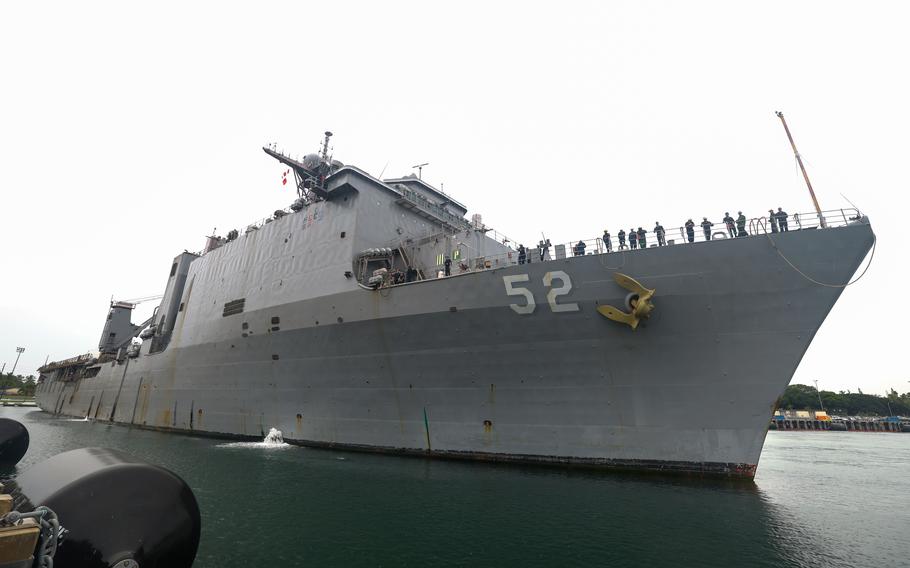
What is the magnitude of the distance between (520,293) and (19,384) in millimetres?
147632

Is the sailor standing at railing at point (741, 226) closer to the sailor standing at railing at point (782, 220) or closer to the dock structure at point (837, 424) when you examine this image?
the sailor standing at railing at point (782, 220)

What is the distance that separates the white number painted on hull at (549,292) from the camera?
A: 37.3ft

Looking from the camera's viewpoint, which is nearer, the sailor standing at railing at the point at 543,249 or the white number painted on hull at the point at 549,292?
the white number painted on hull at the point at 549,292

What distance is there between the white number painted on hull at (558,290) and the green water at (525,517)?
443 centimetres

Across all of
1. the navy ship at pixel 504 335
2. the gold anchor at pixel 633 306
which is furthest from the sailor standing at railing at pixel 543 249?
the gold anchor at pixel 633 306

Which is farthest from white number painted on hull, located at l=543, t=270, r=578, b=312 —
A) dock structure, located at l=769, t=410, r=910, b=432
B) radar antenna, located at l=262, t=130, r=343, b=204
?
dock structure, located at l=769, t=410, r=910, b=432

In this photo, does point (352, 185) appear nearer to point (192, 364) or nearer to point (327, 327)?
point (327, 327)

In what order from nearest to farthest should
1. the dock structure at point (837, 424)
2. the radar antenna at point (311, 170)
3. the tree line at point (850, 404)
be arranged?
1. the radar antenna at point (311, 170)
2. the dock structure at point (837, 424)
3. the tree line at point (850, 404)

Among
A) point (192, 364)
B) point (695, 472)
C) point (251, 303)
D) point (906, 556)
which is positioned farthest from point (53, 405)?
point (906, 556)

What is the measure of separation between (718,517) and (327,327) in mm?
12551

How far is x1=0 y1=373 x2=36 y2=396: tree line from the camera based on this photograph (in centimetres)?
9194

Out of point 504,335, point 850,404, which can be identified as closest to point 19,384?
point 504,335

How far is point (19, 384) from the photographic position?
342ft

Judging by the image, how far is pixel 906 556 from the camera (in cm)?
643
